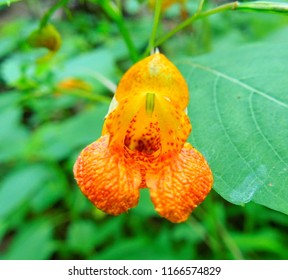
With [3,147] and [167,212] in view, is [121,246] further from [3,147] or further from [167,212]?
[167,212]

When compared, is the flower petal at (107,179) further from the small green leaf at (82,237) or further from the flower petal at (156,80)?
the small green leaf at (82,237)

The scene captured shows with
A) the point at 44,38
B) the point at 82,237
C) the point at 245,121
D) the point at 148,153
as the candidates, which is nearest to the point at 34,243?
the point at 82,237

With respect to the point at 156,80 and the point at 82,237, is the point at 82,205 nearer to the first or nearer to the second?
the point at 82,237

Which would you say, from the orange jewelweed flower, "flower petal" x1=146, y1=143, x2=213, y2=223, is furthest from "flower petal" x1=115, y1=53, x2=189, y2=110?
"flower petal" x1=146, y1=143, x2=213, y2=223

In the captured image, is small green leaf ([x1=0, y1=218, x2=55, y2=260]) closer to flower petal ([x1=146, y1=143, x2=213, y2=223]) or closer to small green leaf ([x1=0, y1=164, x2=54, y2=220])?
small green leaf ([x1=0, y1=164, x2=54, y2=220])

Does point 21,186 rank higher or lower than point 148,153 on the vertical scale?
lower
